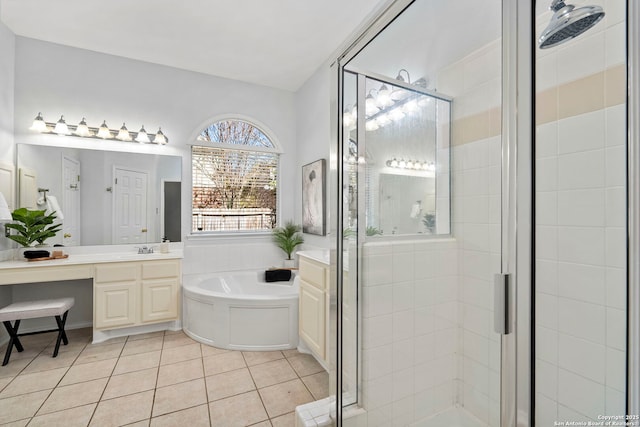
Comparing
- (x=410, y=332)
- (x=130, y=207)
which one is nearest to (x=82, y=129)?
(x=130, y=207)

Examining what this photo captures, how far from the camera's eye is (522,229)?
2.18 feet

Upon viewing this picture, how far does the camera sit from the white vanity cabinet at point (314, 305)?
2189mm

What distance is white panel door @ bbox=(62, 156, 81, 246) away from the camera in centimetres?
305

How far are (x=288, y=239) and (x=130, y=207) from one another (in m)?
1.80

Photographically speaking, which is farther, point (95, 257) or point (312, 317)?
point (95, 257)

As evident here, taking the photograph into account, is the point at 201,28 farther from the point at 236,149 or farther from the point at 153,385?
the point at 153,385

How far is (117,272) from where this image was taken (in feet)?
9.34

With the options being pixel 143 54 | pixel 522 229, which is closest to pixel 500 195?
pixel 522 229

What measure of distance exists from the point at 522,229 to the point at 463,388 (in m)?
0.83

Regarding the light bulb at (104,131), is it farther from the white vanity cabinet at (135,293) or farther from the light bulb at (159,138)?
the white vanity cabinet at (135,293)

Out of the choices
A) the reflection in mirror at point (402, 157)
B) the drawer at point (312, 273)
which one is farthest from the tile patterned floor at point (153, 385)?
the reflection in mirror at point (402, 157)

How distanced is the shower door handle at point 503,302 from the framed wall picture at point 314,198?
262 centimetres

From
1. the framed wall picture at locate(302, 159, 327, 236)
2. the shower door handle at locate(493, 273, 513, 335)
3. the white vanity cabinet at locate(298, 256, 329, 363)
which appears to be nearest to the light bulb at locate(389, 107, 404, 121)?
the shower door handle at locate(493, 273, 513, 335)

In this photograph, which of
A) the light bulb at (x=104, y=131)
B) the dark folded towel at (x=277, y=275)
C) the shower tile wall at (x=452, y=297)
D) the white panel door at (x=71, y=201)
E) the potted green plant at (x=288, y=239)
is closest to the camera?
the shower tile wall at (x=452, y=297)
